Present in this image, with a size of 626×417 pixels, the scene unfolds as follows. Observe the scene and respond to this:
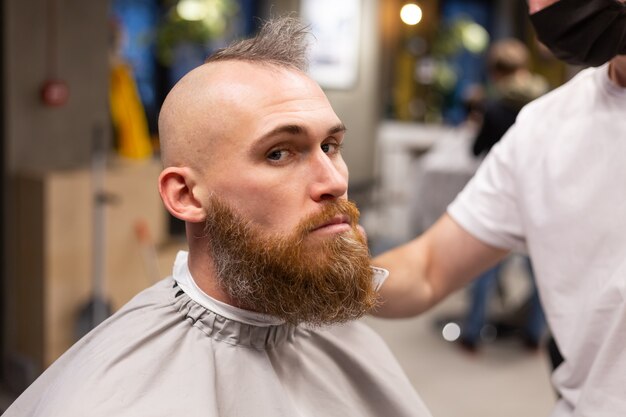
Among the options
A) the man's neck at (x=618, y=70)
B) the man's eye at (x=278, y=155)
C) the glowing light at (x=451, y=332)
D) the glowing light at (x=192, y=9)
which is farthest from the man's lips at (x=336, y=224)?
the glowing light at (x=451, y=332)

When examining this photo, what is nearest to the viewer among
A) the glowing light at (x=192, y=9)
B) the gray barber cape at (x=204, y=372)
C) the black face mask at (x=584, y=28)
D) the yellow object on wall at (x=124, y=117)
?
the gray barber cape at (x=204, y=372)

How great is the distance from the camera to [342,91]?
22.9 feet

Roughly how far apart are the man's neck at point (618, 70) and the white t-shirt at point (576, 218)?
0.01 m

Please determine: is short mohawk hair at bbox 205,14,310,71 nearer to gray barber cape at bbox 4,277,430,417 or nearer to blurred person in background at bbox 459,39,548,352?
gray barber cape at bbox 4,277,430,417

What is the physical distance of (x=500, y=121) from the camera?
13.4 ft

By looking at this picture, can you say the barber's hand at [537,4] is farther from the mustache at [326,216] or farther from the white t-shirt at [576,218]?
the mustache at [326,216]

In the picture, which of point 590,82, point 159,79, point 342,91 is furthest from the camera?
point 342,91

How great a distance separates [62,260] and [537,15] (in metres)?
2.62

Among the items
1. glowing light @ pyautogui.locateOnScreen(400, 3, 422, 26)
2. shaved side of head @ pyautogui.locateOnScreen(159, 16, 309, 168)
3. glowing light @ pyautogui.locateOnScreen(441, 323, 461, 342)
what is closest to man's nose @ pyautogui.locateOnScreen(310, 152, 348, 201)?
shaved side of head @ pyautogui.locateOnScreen(159, 16, 309, 168)

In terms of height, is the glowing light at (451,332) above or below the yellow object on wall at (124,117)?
below

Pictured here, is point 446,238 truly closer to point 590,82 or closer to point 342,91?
point 590,82

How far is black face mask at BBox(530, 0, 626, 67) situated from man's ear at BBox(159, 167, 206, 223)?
725mm

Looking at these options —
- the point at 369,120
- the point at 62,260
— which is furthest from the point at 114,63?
the point at 369,120

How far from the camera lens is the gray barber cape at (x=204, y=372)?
41.2 inches
